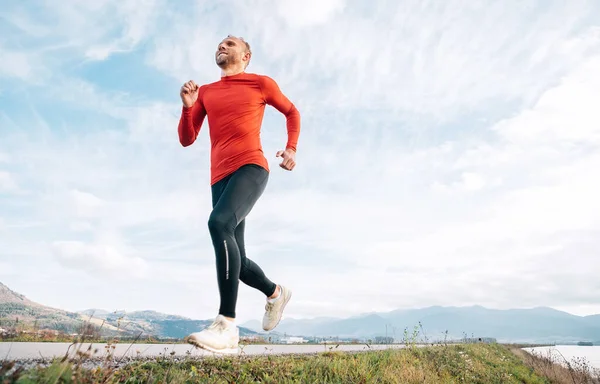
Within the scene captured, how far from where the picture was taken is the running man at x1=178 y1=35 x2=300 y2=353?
3.92 metres

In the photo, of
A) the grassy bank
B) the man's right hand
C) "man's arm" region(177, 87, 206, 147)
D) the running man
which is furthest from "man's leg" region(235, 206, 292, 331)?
the man's right hand

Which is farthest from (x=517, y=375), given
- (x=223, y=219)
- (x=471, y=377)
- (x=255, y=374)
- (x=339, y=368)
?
(x=223, y=219)

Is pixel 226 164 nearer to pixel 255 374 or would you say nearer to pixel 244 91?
pixel 244 91

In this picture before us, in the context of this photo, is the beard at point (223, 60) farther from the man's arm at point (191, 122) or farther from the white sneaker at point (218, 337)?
the white sneaker at point (218, 337)

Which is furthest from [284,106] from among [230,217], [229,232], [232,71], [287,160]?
[229,232]

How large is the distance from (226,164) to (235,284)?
1098 millimetres

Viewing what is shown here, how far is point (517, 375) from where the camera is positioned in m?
12.7

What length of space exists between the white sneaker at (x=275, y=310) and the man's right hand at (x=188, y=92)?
2118 millimetres

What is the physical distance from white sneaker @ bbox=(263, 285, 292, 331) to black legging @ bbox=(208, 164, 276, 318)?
117 cm

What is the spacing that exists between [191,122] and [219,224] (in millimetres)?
1400

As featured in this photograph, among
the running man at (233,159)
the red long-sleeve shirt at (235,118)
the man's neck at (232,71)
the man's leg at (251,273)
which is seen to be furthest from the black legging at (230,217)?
the man's neck at (232,71)

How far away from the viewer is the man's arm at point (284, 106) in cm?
486

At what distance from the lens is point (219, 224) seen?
3918 mm

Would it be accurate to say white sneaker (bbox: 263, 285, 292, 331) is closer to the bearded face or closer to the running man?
the running man
